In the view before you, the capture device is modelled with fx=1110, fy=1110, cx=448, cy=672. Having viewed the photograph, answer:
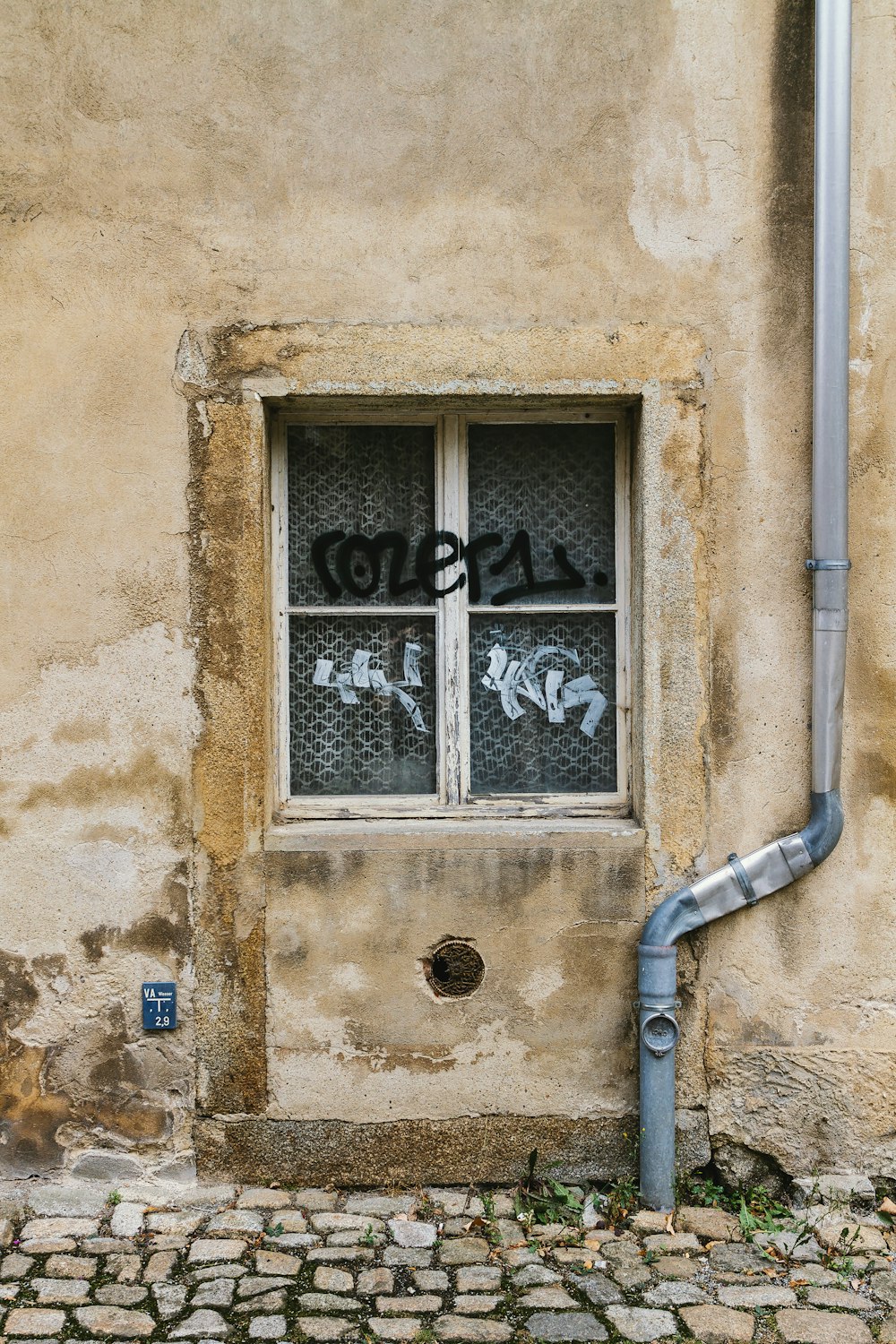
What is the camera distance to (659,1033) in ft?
11.3

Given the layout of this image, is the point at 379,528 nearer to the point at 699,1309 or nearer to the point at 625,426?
the point at 625,426

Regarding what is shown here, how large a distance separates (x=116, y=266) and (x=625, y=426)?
171 centimetres

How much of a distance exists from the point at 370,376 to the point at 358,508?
1.48 feet

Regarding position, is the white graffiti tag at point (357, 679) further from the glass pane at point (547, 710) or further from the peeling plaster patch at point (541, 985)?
the peeling plaster patch at point (541, 985)

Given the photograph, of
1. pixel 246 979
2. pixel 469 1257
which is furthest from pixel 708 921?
pixel 246 979

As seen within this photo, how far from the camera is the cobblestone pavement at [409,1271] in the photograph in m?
2.86

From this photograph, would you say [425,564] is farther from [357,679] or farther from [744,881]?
[744,881]

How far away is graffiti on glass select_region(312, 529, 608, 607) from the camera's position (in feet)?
12.2

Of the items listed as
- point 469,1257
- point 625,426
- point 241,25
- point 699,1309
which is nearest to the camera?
point 699,1309

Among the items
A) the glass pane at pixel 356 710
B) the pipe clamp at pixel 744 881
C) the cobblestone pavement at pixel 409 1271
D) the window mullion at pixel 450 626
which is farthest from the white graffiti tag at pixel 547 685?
the cobblestone pavement at pixel 409 1271

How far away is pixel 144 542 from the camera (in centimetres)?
350

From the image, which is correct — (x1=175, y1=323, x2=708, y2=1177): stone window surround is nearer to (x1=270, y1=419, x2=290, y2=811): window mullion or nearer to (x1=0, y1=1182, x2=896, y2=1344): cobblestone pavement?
(x1=270, y1=419, x2=290, y2=811): window mullion

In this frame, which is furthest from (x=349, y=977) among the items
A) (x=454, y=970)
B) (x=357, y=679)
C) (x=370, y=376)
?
(x=370, y=376)

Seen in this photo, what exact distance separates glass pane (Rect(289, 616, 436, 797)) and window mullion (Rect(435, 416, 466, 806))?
55 mm
